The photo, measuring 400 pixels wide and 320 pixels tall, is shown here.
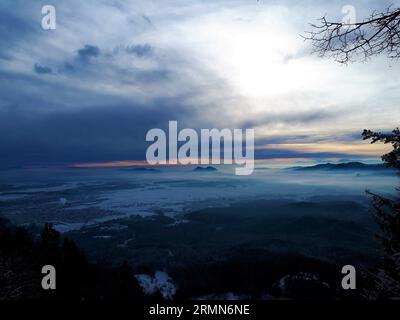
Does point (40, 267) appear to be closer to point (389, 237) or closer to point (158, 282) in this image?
point (389, 237)

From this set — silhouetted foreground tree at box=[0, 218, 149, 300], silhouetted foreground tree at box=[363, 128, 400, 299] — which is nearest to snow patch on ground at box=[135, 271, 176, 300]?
silhouetted foreground tree at box=[0, 218, 149, 300]

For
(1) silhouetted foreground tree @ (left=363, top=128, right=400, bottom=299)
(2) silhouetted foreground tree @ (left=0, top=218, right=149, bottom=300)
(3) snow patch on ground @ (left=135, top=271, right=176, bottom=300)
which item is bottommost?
(3) snow patch on ground @ (left=135, top=271, right=176, bottom=300)

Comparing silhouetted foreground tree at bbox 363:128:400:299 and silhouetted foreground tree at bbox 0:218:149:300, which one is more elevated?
silhouetted foreground tree at bbox 363:128:400:299

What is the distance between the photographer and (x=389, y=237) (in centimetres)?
733

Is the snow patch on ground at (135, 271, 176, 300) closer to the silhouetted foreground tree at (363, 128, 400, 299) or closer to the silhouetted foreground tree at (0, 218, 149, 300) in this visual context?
the silhouetted foreground tree at (0, 218, 149, 300)

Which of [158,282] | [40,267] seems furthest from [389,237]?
[158,282]

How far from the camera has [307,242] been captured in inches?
7869

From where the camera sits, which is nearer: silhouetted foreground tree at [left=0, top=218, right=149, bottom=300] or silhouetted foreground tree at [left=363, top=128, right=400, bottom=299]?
silhouetted foreground tree at [left=363, top=128, right=400, bottom=299]

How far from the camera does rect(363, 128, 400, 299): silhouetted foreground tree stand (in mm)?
5680

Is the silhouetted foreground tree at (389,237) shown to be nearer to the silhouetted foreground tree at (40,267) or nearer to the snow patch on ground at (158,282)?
the silhouetted foreground tree at (40,267)
